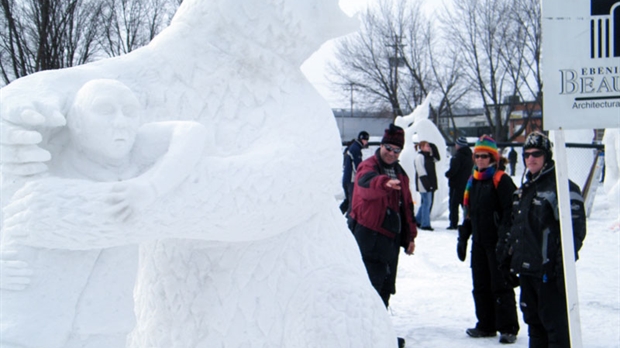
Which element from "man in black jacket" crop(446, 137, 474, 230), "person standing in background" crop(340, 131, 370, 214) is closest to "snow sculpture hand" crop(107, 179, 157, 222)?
"person standing in background" crop(340, 131, 370, 214)

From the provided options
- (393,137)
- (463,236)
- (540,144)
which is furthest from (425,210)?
(540,144)

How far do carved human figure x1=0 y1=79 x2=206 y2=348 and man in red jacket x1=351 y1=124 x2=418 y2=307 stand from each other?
2.81m

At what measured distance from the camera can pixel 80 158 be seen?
1.19 metres

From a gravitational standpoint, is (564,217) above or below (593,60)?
below

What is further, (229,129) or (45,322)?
(229,129)

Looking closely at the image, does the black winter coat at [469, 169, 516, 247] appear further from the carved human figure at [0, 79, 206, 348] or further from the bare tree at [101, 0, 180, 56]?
the bare tree at [101, 0, 180, 56]

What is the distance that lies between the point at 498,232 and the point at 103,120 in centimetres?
345

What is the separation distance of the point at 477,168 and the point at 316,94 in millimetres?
3181

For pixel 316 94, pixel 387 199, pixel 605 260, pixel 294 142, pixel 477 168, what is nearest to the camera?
pixel 294 142

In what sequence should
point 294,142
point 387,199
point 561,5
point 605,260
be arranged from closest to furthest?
1. point 294,142
2. point 561,5
3. point 387,199
4. point 605,260

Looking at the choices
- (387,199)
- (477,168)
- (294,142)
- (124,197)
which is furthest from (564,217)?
(124,197)

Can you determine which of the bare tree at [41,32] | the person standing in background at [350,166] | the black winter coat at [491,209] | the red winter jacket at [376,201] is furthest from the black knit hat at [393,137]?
the bare tree at [41,32]

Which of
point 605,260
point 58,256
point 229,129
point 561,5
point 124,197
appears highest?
point 561,5

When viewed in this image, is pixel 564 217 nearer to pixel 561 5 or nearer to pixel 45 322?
pixel 561 5
